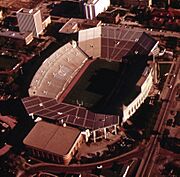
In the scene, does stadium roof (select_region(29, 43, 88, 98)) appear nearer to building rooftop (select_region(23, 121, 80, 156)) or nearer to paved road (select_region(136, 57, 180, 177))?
building rooftop (select_region(23, 121, 80, 156))

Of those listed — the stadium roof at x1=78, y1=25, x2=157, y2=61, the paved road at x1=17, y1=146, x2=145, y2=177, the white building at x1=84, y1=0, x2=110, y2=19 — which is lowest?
the paved road at x1=17, y1=146, x2=145, y2=177


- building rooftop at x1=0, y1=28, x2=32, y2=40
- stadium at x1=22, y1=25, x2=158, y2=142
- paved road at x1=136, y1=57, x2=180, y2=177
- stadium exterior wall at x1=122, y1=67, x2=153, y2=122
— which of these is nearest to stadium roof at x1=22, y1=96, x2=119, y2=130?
stadium at x1=22, y1=25, x2=158, y2=142

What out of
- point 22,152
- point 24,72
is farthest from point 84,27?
point 22,152

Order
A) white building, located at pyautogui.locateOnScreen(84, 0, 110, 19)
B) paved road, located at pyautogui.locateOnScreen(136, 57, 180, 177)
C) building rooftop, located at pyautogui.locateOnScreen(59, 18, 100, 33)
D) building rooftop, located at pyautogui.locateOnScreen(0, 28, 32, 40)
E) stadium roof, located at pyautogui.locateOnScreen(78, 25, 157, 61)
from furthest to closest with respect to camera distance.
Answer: white building, located at pyautogui.locateOnScreen(84, 0, 110, 19), building rooftop, located at pyautogui.locateOnScreen(59, 18, 100, 33), building rooftop, located at pyautogui.locateOnScreen(0, 28, 32, 40), stadium roof, located at pyautogui.locateOnScreen(78, 25, 157, 61), paved road, located at pyautogui.locateOnScreen(136, 57, 180, 177)

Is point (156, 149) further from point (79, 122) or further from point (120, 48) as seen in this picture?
point (120, 48)

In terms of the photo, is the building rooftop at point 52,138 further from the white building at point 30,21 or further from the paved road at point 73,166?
the white building at point 30,21

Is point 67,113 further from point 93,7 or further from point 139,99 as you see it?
point 93,7
